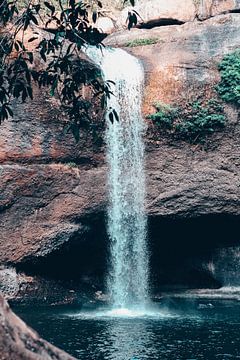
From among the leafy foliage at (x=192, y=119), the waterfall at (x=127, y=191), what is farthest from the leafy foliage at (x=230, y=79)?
the waterfall at (x=127, y=191)

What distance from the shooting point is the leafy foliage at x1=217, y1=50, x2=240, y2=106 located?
1634 centimetres

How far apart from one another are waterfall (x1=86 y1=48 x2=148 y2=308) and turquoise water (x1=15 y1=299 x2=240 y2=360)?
1.43 m

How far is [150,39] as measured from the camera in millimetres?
18391

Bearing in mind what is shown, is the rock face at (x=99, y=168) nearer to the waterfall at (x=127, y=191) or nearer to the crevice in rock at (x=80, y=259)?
the crevice in rock at (x=80, y=259)

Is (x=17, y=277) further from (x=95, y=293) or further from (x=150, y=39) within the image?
(x=150, y=39)

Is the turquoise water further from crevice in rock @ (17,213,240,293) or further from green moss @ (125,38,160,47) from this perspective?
green moss @ (125,38,160,47)

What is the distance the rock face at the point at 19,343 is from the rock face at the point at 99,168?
39.0ft

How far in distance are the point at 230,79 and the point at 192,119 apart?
63.3 inches

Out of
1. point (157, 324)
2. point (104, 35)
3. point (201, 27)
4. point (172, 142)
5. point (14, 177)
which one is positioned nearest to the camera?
point (157, 324)

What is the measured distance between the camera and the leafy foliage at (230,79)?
53.6 feet

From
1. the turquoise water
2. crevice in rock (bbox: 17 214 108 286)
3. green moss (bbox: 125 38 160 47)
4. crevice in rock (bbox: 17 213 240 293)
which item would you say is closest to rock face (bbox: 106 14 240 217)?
crevice in rock (bbox: 17 213 240 293)

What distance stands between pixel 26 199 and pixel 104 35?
8.11m

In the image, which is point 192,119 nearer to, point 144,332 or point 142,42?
point 142,42

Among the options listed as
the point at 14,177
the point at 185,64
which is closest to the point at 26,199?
the point at 14,177
